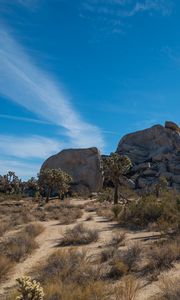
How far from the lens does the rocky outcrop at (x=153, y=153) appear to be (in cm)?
7761

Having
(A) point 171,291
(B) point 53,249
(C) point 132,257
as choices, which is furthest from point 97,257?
(A) point 171,291

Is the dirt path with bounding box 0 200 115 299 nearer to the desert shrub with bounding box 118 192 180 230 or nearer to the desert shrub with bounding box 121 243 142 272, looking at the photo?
the desert shrub with bounding box 118 192 180 230

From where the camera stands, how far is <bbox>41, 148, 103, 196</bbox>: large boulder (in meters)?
75.1

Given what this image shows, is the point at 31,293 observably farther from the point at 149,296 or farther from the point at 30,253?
the point at 30,253

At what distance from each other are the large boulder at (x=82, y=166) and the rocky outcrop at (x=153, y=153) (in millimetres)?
8632

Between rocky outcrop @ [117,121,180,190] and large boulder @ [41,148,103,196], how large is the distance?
863 cm

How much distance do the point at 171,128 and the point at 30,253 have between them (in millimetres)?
85746

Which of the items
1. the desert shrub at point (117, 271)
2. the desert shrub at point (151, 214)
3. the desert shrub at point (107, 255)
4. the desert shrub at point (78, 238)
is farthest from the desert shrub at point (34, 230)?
the desert shrub at point (117, 271)

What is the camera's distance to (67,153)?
8025cm

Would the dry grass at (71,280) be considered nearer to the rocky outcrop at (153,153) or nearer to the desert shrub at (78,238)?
the desert shrub at (78,238)

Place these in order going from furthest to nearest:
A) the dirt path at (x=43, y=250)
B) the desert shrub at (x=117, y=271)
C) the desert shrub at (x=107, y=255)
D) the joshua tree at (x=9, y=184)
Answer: the joshua tree at (x=9, y=184) → the desert shrub at (x=107, y=255) → the dirt path at (x=43, y=250) → the desert shrub at (x=117, y=271)

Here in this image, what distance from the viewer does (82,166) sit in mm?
77500

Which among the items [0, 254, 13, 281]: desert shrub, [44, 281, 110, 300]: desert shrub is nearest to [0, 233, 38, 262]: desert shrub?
[0, 254, 13, 281]: desert shrub

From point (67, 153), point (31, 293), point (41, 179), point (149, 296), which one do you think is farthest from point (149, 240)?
point (67, 153)
